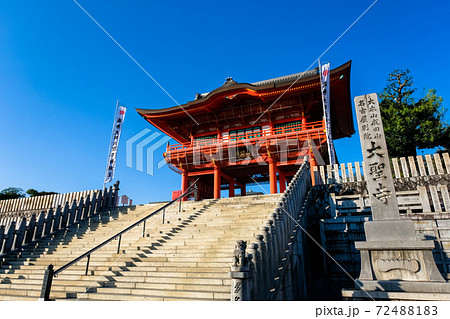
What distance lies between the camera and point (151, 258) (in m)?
6.29

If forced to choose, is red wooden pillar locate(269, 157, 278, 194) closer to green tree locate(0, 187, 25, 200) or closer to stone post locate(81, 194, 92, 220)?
stone post locate(81, 194, 92, 220)

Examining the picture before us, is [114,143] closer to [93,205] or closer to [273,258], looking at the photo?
[93,205]

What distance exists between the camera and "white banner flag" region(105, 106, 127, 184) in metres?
14.8

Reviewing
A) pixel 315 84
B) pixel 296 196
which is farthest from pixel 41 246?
pixel 315 84

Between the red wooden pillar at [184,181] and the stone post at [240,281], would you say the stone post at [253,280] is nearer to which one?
the stone post at [240,281]

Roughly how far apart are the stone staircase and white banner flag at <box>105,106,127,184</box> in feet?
16.7

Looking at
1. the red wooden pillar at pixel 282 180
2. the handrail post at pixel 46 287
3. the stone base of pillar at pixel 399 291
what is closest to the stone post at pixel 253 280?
the stone base of pillar at pixel 399 291

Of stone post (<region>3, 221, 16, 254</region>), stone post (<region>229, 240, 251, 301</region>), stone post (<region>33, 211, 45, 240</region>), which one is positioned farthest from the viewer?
stone post (<region>33, 211, 45, 240</region>)

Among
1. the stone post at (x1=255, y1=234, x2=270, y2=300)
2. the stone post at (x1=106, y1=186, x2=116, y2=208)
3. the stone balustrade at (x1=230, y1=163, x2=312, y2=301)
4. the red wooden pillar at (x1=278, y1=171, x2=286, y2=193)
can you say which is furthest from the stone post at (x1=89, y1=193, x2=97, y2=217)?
the red wooden pillar at (x1=278, y1=171, x2=286, y2=193)

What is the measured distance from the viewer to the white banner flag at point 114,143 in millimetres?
14773

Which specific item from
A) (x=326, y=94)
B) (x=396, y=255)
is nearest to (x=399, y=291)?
(x=396, y=255)

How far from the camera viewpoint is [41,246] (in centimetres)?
859

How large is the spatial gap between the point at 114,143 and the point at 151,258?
438 inches

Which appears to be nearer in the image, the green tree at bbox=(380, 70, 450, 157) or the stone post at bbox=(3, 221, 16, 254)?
the stone post at bbox=(3, 221, 16, 254)
